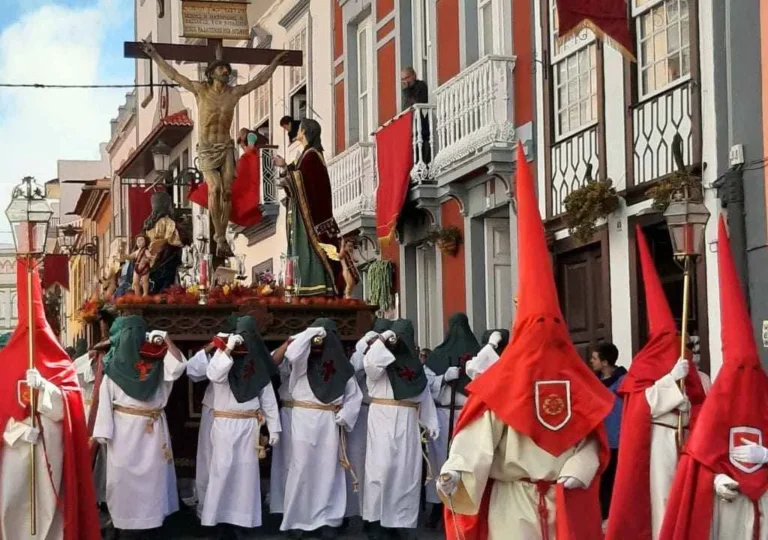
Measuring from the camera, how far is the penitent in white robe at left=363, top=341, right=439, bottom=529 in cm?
1320

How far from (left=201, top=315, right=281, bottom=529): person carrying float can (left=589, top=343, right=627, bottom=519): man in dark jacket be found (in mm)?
2637

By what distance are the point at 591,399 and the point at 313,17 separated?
64.1 ft

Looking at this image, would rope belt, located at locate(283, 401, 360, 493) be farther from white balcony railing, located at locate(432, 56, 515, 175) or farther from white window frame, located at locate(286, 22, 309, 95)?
white window frame, located at locate(286, 22, 309, 95)

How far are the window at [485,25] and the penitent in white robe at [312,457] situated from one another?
7992 mm

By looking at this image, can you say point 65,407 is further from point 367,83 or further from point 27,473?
point 367,83

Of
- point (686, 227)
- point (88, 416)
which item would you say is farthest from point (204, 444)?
point (686, 227)

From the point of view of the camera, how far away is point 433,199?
21.5 meters

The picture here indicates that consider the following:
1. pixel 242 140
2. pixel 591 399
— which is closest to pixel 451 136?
pixel 242 140

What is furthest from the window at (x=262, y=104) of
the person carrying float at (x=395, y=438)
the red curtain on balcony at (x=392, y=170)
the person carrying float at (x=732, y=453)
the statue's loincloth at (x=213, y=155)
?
the person carrying float at (x=732, y=453)

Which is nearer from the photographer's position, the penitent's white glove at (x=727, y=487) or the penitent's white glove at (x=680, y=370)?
the penitent's white glove at (x=727, y=487)

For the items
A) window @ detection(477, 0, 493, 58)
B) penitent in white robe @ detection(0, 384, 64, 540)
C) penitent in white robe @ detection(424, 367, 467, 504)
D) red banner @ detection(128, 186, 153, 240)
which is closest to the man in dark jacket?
penitent in white robe @ detection(424, 367, 467, 504)

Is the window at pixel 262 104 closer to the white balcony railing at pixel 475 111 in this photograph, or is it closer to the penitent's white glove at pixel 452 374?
the white balcony railing at pixel 475 111

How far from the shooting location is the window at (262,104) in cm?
3047

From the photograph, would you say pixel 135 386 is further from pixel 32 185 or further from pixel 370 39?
pixel 370 39
